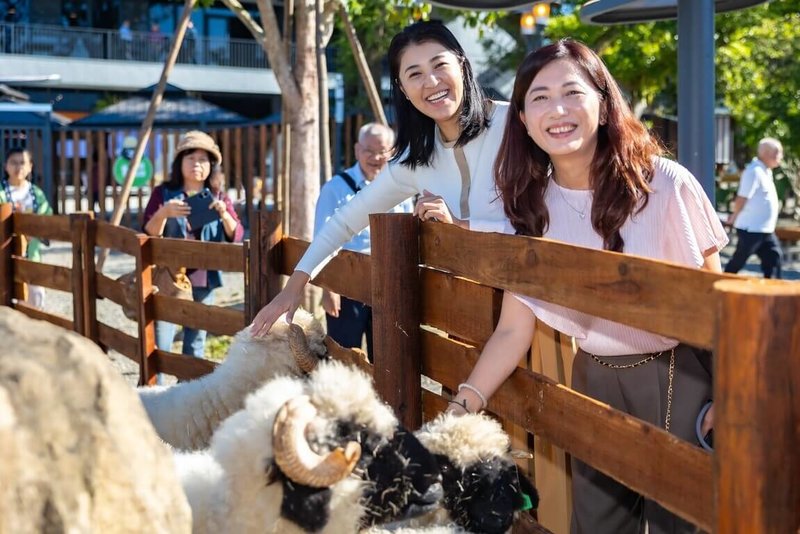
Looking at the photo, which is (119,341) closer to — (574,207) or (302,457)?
(574,207)

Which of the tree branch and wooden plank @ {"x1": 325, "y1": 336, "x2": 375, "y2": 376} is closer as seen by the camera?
wooden plank @ {"x1": 325, "y1": 336, "x2": 375, "y2": 376}

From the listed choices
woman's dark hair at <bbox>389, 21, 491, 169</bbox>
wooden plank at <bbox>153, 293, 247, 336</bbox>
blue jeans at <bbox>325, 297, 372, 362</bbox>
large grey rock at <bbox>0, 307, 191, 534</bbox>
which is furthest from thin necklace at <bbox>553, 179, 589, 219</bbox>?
blue jeans at <bbox>325, 297, 372, 362</bbox>

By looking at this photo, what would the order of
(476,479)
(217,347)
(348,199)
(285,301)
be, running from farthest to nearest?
(217,347) < (348,199) < (285,301) < (476,479)

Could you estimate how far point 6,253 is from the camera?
7727mm

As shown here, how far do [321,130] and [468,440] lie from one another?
20.9 ft

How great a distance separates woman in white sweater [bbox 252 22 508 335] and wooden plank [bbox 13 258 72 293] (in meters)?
4.01

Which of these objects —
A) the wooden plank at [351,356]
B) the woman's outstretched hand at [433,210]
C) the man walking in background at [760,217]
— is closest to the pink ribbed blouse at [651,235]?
the woman's outstretched hand at [433,210]

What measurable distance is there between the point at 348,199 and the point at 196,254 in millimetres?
876

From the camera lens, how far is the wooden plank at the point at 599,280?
1.83 m

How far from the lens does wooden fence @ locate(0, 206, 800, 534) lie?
5.35 ft

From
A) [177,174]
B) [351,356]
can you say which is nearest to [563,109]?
[351,356]

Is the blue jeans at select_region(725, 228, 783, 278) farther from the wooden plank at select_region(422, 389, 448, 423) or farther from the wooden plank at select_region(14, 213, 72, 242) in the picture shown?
the wooden plank at select_region(422, 389, 448, 423)

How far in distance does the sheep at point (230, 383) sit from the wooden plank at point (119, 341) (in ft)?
6.73

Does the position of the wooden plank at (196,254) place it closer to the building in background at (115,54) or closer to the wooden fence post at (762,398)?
the wooden fence post at (762,398)
